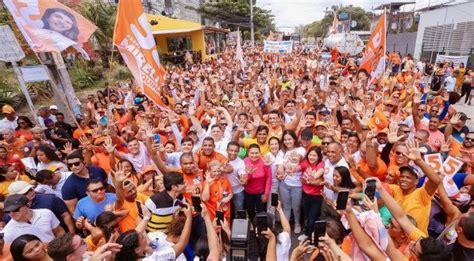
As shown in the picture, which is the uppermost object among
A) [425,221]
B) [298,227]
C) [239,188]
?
[425,221]

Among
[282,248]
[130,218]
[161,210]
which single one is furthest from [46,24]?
[282,248]

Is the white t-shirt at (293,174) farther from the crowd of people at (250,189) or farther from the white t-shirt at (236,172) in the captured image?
the white t-shirt at (236,172)

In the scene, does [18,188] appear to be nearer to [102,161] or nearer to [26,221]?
[26,221]

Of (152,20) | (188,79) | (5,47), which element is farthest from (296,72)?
(152,20)

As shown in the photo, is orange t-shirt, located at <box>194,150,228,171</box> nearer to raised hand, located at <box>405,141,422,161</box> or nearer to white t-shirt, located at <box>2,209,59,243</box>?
white t-shirt, located at <box>2,209,59,243</box>

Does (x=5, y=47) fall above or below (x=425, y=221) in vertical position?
above

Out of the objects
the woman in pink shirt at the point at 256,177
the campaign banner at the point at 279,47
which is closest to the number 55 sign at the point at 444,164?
the woman in pink shirt at the point at 256,177

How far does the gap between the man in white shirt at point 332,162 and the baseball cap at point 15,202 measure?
10.1 feet

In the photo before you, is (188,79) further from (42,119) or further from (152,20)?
(152,20)

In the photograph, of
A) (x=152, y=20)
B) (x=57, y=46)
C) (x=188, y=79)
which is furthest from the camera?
(x=152, y=20)

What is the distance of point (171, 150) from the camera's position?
171 inches

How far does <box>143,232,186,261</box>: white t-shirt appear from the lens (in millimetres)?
A: 2223

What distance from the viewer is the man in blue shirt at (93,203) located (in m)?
2.95

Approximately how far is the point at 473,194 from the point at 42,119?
293 inches
